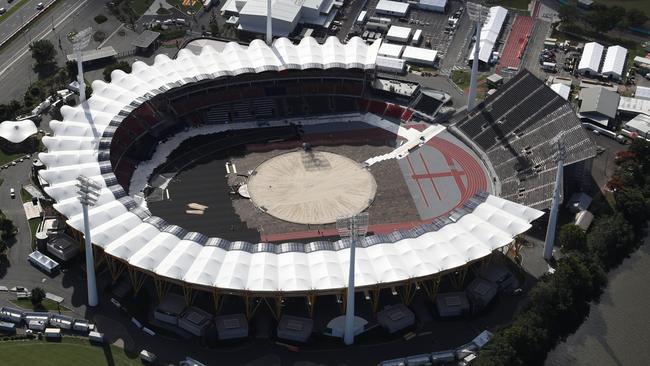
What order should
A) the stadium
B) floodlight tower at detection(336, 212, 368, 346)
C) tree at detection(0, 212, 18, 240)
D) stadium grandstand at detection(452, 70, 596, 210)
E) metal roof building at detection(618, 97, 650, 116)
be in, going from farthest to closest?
1. metal roof building at detection(618, 97, 650, 116)
2. stadium grandstand at detection(452, 70, 596, 210)
3. tree at detection(0, 212, 18, 240)
4. the stadium
5. floodlight tower at detection(336, 212, 368, 346)

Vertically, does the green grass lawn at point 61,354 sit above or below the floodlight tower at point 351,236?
below

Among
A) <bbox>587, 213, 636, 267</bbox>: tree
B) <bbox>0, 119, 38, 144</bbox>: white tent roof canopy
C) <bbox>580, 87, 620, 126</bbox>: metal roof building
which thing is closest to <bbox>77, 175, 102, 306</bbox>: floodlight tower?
<bbox>0, 119, 38, 144</bbox>: white tent roof canopy

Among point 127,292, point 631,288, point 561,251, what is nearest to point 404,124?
point 561,251

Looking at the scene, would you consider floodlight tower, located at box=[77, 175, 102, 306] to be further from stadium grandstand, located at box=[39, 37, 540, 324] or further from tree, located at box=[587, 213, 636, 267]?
tree, located at box=[587, 213, 636, 267]

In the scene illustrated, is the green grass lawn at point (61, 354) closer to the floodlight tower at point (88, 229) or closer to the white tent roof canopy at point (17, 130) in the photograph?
the floodlight tower at point (88, 229)

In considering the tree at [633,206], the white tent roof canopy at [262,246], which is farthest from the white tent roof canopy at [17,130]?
the tree at [633,206]

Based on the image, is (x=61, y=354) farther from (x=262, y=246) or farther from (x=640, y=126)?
(x=640, y=126)
